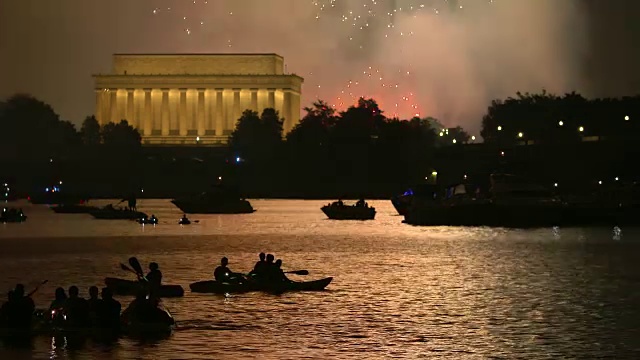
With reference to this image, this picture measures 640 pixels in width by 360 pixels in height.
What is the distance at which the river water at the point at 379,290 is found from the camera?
51344 millimetres

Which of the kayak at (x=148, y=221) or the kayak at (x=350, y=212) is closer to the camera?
the kayak at (x=148, y=221)

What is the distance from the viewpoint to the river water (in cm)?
5134

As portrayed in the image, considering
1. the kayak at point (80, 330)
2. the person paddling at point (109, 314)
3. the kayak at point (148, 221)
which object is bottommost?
the kayak at point (80, 330)

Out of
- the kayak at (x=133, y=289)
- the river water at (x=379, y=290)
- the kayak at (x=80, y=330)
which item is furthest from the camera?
the kayak at (x=133, y=289)

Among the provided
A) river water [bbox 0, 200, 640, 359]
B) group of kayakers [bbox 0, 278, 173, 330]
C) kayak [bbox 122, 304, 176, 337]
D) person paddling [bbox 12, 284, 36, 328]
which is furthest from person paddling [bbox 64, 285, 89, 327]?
kayak [bbox 122, 304, 176, 337]

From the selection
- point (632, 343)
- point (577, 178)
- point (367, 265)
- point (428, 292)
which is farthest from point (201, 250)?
point (577, 178)

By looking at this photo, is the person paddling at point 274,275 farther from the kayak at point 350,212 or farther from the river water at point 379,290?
the kayak at point 350,212

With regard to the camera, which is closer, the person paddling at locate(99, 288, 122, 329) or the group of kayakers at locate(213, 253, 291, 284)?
the person paddling at locate(99, 288, 122, 329)

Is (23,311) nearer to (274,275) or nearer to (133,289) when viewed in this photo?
(133,289)

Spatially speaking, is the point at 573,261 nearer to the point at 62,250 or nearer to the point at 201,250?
the point at 201,250

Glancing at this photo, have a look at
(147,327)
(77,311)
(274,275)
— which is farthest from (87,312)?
(274,275)

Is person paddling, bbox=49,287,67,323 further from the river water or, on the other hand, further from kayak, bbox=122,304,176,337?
kayak, bbox=122,304,176,337

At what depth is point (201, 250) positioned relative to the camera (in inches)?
4097

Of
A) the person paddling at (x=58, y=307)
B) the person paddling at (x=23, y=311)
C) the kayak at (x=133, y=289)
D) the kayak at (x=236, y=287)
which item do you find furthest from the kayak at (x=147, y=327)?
the kayak at (x=236, y=287)
